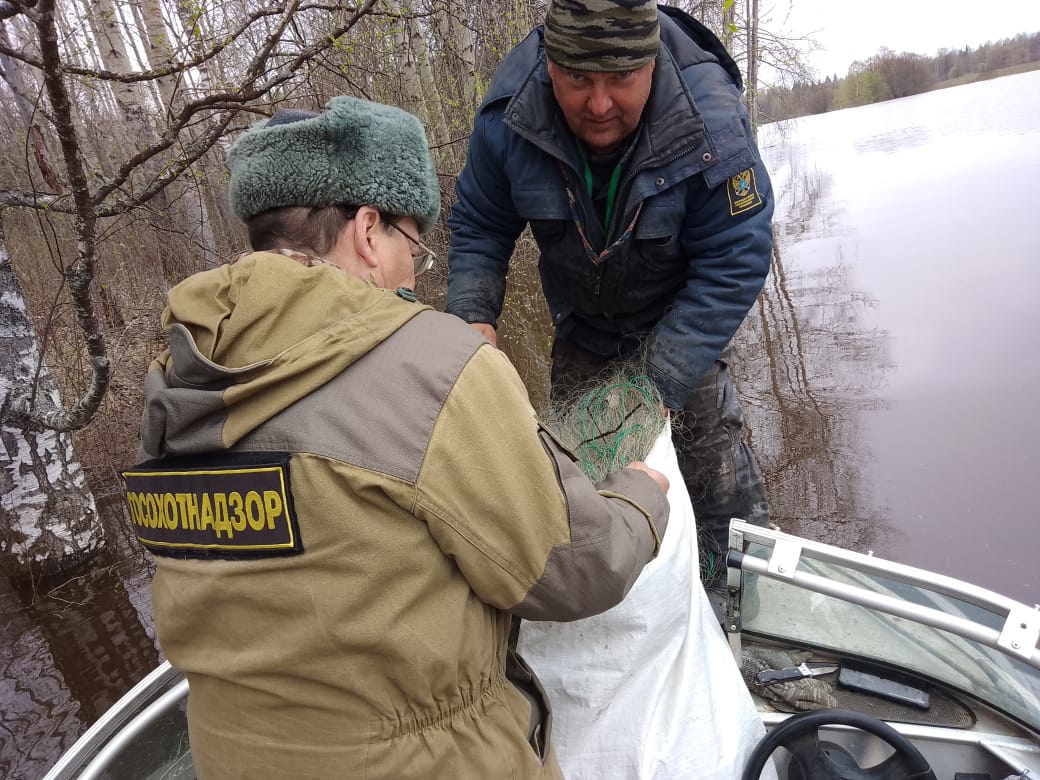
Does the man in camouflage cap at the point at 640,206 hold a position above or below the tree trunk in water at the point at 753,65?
below

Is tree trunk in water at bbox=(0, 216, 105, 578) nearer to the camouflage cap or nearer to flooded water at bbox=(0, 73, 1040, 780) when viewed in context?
flooded water at bbox=(0, 73, 1040, 780)

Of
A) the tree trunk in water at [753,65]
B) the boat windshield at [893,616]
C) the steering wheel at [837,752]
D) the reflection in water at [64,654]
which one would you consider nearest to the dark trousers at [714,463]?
the boat windshield at [893,616]

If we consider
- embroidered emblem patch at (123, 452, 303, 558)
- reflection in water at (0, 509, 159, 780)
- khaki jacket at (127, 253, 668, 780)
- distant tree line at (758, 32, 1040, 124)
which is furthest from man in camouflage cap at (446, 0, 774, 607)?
distant tree line at (758, 32, 1040, 124)

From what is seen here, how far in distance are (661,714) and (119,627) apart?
3.38 meters

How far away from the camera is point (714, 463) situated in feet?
8.54

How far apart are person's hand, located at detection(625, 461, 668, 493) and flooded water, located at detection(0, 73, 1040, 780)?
2.62 m

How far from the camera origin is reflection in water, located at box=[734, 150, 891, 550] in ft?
13.5

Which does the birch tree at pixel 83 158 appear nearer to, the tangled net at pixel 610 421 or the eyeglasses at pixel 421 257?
the eyeglasses at pixel 421 257

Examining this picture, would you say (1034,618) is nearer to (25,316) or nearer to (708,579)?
(708,579)

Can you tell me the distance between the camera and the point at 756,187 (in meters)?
2.20

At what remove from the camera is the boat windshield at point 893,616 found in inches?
64.8

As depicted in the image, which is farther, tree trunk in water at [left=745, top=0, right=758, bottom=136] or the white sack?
tree trunk in water at [left=745, top=0, right=758, bottom=136]

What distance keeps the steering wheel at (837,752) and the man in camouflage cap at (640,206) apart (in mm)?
797

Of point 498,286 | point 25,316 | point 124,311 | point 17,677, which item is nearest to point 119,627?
point 17,677
